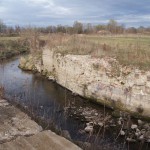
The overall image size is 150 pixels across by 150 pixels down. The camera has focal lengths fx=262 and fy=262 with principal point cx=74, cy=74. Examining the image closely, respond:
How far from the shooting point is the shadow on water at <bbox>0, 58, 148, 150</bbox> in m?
9.63

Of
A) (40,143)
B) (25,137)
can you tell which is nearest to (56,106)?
(25,137)

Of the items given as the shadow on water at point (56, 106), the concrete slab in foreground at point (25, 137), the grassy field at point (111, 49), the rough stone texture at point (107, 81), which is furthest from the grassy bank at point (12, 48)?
the concrete slab in foreground at point (25, 137)

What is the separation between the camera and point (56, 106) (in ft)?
47.5

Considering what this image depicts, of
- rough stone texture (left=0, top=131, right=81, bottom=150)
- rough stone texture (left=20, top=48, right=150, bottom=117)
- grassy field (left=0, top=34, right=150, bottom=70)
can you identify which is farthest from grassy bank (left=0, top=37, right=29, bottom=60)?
rough stone texture (left=0, top=131, right=81, bottom=150)

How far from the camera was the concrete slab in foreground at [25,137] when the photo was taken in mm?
5301

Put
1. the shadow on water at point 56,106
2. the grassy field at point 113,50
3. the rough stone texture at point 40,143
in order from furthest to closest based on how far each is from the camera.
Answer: the grassy field at point 113,50 < the shadow on water at point 56,106 < the rough stone texture at point 40,143

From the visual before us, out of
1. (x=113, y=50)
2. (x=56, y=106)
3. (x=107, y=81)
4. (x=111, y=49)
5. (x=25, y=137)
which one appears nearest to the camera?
(x=25, y=137)

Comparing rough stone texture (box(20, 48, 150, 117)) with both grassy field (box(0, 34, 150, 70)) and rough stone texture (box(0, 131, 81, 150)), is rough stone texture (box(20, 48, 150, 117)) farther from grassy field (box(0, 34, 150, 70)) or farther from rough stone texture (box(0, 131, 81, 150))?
rough stone texture (box(0, 131, 81, 150))

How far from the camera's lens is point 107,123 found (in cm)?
1253

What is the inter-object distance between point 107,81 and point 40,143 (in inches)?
428

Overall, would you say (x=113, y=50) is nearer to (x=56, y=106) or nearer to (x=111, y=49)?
(x=111, y=49)

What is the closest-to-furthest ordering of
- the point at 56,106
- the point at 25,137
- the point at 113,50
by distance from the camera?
the point at 25,137
the point at 56,106
the point at 113,50

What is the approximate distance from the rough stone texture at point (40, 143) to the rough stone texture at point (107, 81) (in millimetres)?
9034

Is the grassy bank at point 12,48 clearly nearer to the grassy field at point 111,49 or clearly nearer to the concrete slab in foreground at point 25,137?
the grassy field at point 111,49
